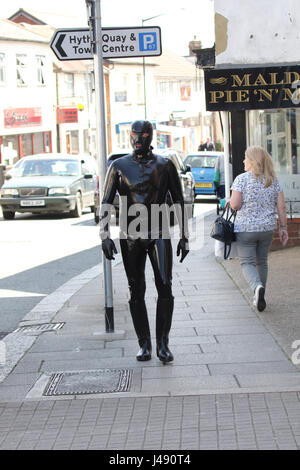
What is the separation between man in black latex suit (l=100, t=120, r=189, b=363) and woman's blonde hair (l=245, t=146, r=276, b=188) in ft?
5.90

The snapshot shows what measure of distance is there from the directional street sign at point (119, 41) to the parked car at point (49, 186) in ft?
47.7

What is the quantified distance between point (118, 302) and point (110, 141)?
185 feet

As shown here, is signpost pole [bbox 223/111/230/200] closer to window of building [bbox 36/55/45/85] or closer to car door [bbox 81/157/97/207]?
car door [bbox 81/157/97/207]

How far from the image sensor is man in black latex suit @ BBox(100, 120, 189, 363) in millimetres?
6422

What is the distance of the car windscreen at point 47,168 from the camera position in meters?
23.4

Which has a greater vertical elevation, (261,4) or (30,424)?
(261,4)

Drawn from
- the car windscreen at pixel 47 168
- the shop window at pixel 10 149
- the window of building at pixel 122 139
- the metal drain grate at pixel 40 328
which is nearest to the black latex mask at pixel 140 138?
the metal drain grate at pixel 40 328

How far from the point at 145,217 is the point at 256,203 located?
2.15 meters

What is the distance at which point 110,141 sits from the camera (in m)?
65.1

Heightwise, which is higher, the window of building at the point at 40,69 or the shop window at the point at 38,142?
the window of building at the point at 40,69

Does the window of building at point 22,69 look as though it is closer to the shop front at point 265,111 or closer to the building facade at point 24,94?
the building facade at point 24,94

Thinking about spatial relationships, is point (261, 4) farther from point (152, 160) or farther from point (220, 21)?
point (152, 160)

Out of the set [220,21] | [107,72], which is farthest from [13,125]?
[220,21]
